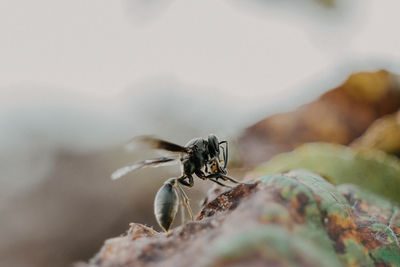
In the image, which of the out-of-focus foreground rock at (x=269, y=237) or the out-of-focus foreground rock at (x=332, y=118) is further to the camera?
the out-of-focus foreground rock at (x=332, y=118)

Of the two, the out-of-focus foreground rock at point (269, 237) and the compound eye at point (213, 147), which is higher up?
the compound eye at point (213, 147)

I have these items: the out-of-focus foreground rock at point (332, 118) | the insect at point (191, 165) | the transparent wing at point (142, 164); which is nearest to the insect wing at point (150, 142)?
the insect at point (191, 165)

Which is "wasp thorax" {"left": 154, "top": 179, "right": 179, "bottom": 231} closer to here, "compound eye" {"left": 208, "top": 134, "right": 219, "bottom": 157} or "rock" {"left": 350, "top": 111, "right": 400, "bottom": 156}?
"compound eye" {"left": 208, "top": 134, "right": 219, "bottom": 157}

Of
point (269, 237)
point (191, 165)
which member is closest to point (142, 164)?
point (191, 165)

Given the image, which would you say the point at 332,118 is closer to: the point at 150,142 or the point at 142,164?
the point at 142,164

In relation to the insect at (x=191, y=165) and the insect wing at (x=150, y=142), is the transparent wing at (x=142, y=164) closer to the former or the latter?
the insect at (x=191, y=165)
